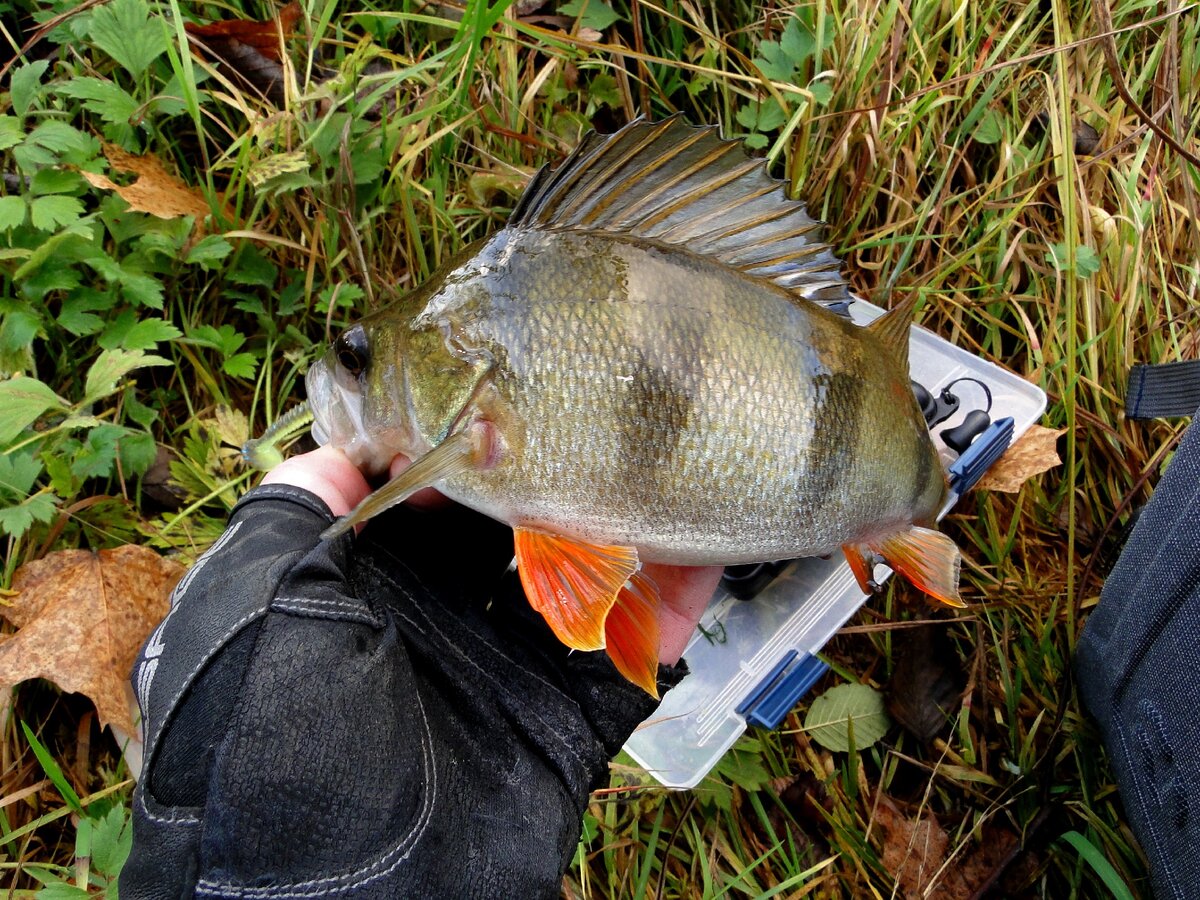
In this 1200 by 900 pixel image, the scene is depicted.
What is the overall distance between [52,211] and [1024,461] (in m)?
2.66

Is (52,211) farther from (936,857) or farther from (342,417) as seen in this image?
(936,857)

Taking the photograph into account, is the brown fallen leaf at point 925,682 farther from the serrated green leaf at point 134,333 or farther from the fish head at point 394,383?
the serrated green leaf at point 134,333

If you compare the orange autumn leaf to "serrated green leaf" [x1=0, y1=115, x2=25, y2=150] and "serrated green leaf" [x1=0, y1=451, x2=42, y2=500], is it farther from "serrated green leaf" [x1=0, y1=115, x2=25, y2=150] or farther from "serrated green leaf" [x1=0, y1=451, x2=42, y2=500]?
"serrated green leaf" [x1=0, y1=451, x2=42, y2=500]

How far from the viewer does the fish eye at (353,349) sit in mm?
1681

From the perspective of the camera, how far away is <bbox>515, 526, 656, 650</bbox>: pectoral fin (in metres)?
1.57

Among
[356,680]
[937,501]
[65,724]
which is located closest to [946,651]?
[937,501]

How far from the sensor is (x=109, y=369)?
2.07m

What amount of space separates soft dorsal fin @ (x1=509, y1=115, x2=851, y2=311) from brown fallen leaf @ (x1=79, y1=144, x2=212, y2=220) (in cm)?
120

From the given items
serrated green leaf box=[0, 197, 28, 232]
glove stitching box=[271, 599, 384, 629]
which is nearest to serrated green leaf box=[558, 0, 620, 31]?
serrated green leaf box=[0, 197, 28, 232]

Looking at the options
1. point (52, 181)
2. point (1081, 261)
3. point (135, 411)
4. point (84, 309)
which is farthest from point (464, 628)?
point (1081, 261)

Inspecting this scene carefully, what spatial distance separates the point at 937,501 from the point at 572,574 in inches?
33.8

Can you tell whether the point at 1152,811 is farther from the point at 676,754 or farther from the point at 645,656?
the point at 645,656

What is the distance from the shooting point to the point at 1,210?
202cm

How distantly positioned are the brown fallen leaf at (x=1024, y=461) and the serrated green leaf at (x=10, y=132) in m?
2.72
